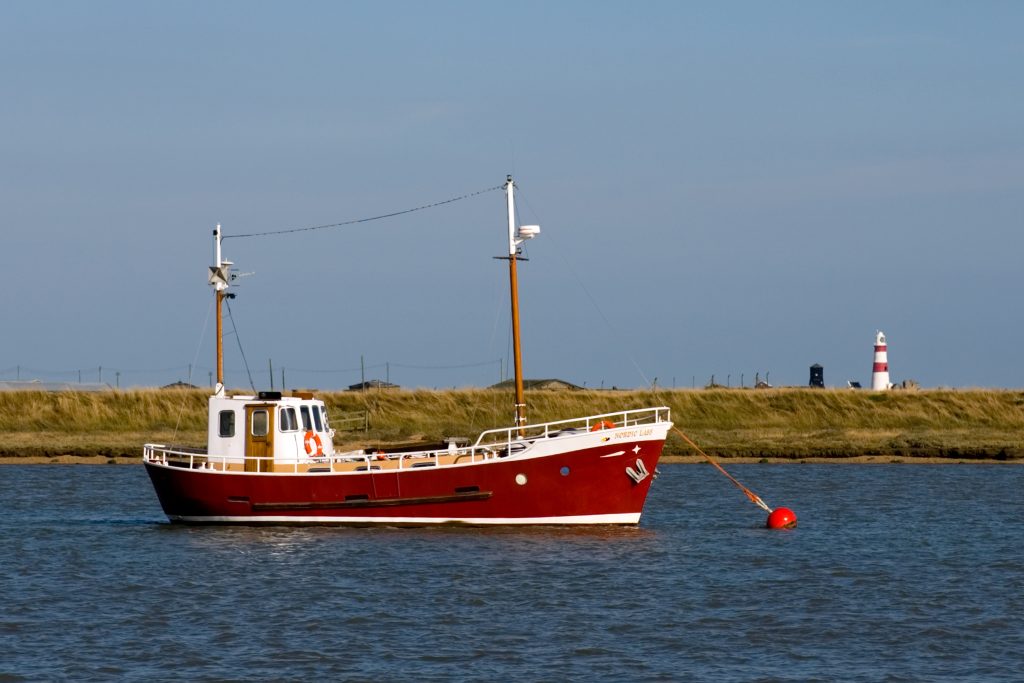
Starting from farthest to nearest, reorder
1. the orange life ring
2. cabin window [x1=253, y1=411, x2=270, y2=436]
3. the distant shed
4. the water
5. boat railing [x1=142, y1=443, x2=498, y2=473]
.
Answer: the distant shed < the orange life ring < cabin window [x1=253, y1=411, x2=270, y2=436] < boat railing [x1=142, y1=443, x2=498, y2=473] < the water

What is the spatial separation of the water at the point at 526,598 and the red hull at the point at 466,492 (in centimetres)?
53

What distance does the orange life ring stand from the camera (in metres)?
38.4

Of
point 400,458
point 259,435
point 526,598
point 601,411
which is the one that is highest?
point 601,411

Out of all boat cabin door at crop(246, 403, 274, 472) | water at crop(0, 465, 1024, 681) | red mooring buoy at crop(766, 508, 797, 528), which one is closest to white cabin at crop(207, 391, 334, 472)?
boat cabin door at crop(246, 403, 274, 472)

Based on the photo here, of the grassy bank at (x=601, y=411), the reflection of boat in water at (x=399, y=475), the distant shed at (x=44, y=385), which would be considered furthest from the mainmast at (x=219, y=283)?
the distant shed at (x=44, y=385)

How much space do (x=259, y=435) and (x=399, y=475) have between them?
3.97 m

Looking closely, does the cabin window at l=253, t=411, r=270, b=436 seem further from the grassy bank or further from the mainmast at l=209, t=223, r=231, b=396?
the grassy bank

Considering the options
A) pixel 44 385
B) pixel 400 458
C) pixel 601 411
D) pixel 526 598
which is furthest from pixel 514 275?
pixel 44 385

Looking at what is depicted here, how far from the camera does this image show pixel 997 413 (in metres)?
68.6

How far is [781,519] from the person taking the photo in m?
38.3

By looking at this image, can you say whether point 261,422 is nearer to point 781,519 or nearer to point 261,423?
point 261,423

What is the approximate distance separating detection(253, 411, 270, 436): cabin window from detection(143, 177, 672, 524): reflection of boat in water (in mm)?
25

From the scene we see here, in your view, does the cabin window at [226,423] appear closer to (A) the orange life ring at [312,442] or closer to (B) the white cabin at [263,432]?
(B) the white cabin at [263,432]

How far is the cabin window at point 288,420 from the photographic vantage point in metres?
38.3
